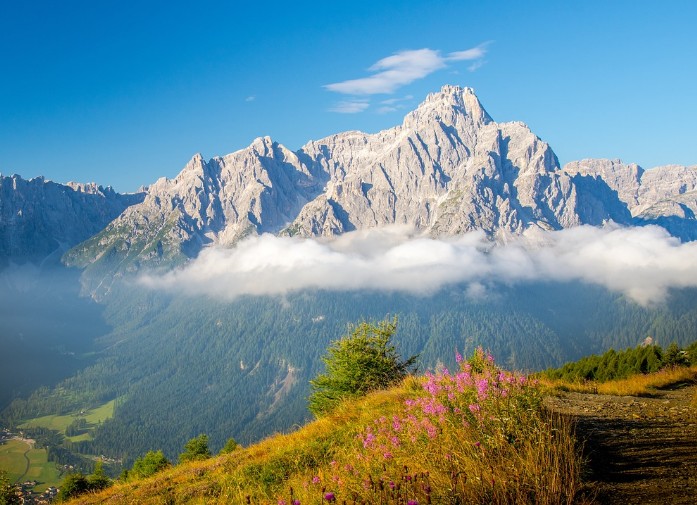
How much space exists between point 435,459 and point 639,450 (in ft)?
15.5

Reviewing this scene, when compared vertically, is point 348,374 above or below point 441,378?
below

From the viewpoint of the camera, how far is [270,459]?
1394 centimetres

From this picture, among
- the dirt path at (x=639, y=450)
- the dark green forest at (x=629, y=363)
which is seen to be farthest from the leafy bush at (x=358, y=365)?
the dirt path at (x=639, y=450)

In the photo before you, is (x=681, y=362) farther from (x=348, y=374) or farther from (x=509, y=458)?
(x=509, y=458)

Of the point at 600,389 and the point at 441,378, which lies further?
the point at 600,389

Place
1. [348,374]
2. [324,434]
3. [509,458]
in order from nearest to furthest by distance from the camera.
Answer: [509,458]
[324,434]
[348,374]

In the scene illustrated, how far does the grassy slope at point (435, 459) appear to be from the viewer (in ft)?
20.7

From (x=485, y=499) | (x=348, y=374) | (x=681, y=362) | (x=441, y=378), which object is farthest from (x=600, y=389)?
(x=681, y=362)

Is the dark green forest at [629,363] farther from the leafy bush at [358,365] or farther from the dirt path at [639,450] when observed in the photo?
the dirt path at [639,450]

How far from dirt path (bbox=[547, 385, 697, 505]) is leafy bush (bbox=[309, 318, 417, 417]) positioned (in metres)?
13.8

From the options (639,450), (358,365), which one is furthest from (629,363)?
(639,450)

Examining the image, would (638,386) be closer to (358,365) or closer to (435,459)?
(358,365)

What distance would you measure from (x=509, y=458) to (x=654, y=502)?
2108 mm

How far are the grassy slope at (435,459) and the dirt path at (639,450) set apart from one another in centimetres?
83
